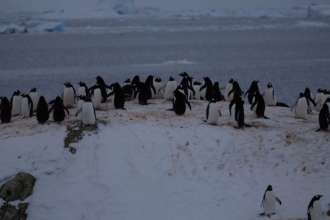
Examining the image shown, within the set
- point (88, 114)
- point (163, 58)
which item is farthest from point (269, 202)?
point (163, 58)

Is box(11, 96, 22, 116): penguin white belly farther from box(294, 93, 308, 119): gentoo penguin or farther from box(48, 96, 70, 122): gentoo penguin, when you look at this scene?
box(294, 93, 308, 119): gentoo penguin

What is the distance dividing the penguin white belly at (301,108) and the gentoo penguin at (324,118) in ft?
4.62

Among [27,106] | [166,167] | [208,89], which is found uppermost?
[208,89]

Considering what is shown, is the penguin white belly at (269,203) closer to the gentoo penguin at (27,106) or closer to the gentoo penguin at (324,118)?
the gentoo penguin at (324,118)

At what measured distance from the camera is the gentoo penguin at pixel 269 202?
11.1m

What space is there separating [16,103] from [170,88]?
4468mm

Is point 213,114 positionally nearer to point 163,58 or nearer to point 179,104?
point 179,104

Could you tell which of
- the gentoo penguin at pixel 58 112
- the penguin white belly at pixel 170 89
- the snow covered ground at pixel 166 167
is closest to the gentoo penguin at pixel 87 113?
the snow covered ground at pixel 166 167

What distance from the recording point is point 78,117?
14.6 metres

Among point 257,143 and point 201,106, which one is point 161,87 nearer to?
point 201,106

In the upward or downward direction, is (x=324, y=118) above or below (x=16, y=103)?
below

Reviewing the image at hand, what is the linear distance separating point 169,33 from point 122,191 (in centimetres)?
7798

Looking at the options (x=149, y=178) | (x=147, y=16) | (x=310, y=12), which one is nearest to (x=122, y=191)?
(x=149, y=178)

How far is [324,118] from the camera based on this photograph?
14.1 m
